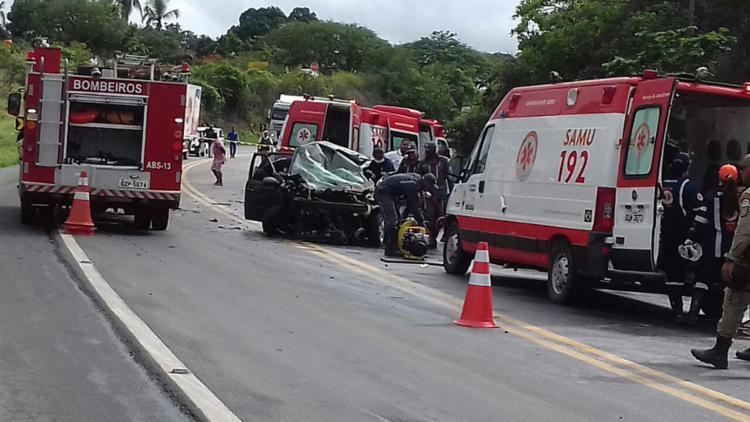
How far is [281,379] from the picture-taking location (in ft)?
26.9

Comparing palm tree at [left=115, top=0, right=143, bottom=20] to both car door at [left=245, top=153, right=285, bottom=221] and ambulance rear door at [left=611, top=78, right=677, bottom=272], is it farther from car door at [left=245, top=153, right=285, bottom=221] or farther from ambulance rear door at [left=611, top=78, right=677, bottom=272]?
ambulance rear door at [left=611, top=78, right=677, bottom=272]

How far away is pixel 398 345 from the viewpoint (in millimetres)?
9938

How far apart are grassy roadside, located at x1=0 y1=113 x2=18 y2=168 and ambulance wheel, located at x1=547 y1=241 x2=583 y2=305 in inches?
1151

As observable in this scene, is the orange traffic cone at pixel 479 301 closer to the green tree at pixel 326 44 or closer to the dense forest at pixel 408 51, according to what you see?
the dense forest at pixel 408 51

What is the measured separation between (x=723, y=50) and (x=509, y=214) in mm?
19794

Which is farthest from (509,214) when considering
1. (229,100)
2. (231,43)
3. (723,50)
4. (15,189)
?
(231,43)

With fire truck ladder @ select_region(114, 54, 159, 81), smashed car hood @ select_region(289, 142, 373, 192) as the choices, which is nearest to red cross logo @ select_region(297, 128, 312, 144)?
smashed car hood @ select_region(289, 142, 373, 192)

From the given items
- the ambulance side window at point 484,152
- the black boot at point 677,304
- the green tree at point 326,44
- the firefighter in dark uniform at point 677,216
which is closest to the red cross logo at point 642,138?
the firefighter in dark uniform at point 677,216

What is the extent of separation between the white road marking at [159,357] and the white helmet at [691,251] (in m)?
5.57

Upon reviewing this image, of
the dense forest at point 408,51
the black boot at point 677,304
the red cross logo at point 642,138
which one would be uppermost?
the dense forest at point 408,51

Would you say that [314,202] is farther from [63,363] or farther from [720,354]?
[63,363]

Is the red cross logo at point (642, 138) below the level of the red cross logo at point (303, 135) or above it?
above

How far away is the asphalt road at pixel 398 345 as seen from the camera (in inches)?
307

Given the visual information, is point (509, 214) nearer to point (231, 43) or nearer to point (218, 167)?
point (218, 167)
